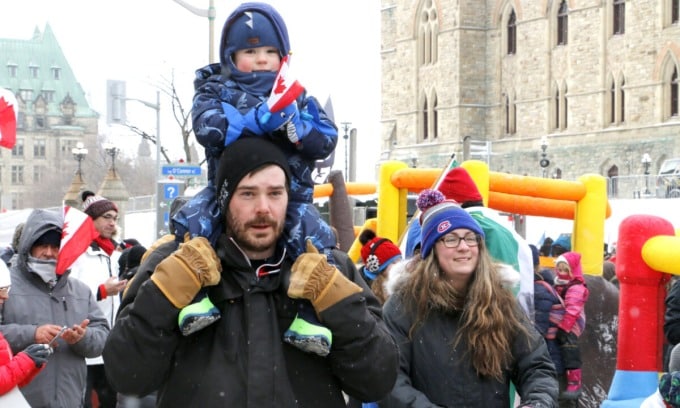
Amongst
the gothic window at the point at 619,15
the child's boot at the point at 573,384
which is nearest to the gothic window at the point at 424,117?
the gothic window at the point at 619,15

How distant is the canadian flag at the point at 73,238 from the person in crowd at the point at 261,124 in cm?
283

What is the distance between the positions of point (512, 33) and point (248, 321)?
2103 inches

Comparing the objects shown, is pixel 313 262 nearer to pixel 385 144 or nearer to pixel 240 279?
pixel 240 279

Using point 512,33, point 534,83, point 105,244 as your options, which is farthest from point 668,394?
point 512,33

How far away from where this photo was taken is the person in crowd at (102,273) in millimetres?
7324

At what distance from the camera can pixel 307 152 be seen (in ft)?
10.5

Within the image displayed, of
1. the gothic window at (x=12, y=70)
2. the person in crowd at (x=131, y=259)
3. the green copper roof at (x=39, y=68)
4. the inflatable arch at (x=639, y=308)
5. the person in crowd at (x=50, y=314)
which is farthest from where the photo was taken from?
the gothic window at (x=12, y=70)

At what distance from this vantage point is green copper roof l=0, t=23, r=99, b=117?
109 m

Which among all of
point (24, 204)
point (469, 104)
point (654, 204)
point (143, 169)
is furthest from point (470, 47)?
point (24, 204)

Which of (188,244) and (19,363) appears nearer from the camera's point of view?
(188,244)

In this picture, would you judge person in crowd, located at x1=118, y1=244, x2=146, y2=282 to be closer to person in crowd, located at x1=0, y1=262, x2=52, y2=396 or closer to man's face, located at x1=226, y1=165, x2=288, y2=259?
person in crowd, located at x1=0, y1=262, x2=52, y2=396

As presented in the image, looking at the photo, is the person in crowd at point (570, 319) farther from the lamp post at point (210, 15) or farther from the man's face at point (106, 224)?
the lamp post at point (210, 15)

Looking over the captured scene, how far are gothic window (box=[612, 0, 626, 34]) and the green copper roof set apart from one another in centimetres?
7266

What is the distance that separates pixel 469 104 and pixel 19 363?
51638 mm
